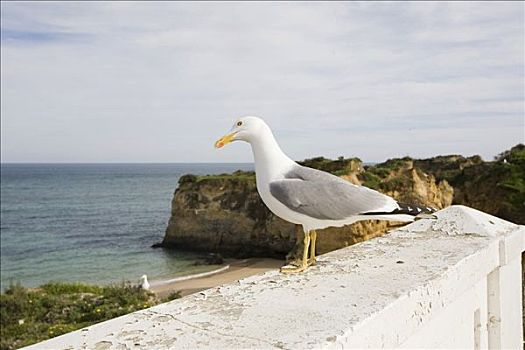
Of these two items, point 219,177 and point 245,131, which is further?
point 219,177

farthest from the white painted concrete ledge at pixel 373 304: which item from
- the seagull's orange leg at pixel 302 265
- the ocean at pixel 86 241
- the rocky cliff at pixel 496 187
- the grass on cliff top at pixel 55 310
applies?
the ocean at pixel 86 241

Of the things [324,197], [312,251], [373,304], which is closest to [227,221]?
[312,251]

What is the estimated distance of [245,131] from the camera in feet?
8.02

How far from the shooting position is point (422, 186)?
17875mm

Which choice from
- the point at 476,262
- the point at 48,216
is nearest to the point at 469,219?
the point at 476,262

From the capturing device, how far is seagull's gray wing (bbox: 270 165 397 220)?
2.38 metres

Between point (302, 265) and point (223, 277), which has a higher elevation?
point (302, 265)

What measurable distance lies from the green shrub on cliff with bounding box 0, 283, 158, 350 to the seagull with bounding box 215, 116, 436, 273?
25.1 ft

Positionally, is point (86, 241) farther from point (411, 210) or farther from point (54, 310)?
point (411, 210)

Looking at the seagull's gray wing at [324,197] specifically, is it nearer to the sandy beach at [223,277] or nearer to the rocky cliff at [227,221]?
the sandy beach at [223,277]

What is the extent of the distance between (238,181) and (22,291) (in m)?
16.9

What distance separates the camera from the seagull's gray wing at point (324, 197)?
238 cm

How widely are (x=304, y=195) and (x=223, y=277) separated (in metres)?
21.2

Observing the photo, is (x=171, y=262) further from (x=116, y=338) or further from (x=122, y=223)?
(x=116, y=338)
